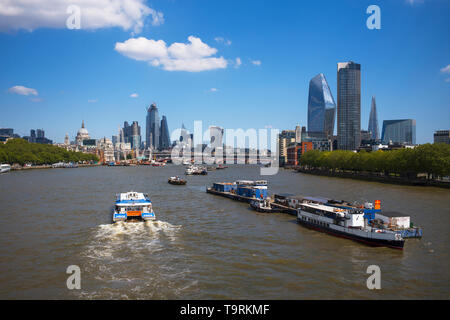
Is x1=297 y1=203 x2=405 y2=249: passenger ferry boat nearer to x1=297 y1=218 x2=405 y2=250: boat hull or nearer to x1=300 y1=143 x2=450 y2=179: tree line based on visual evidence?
x1=297 y1=218 x2=405 y2=250: boat hull

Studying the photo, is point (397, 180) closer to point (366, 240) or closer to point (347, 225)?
point (347, 225)

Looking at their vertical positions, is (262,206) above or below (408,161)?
below

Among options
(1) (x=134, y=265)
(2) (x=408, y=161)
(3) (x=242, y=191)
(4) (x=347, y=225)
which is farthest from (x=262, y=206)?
(2) (x=408, y=161)

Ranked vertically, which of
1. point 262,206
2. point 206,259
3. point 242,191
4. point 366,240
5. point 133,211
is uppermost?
point 133,211

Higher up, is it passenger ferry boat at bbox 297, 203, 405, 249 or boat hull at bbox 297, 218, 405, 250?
passenger ferry boat at bbox 297, 203, 405, 249

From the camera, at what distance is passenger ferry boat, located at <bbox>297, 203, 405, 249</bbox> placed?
30.4m

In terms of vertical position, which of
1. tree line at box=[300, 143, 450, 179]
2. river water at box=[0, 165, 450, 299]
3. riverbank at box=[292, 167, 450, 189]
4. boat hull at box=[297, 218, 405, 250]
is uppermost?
tree line at box=[300, 143, 450, 179]

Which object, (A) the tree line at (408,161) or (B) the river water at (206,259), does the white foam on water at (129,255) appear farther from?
(A) the tree line at (408,161)

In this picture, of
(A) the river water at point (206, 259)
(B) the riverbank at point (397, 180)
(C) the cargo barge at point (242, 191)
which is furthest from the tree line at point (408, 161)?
(C) the cargo barge at point (242, 191)

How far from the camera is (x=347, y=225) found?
112 ft

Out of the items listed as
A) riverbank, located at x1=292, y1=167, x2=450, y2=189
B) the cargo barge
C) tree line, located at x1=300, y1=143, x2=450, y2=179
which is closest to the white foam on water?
the cargo barge

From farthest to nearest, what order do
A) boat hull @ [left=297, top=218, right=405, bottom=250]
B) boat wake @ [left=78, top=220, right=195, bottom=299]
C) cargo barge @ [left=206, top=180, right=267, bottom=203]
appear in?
cargo barge @ [left=206, top=180, right=267, bottom=203] → boat hull @ [left=297, top=218, right=405, bottom=250] → boat wake @ [left=78, top=220, right=195, bottom=299]

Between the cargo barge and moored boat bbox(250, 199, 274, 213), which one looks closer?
moored boat bbox(250, 199, 274, 213)
